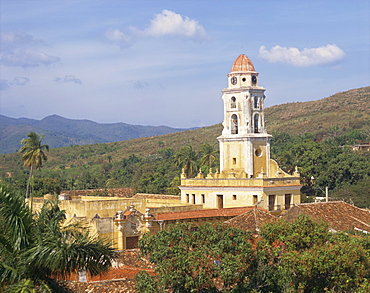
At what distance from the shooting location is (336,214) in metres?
39.3

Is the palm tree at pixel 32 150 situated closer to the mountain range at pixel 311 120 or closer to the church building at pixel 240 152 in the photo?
the church building at pixel 240 152

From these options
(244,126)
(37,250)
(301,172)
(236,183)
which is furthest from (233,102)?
(37,250)

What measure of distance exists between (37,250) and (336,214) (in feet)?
86.4

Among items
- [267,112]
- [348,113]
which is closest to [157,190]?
[348,113]

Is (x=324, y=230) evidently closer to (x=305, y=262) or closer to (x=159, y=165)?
A: (x=305, y=262)

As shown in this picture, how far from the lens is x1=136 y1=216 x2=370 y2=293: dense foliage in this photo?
21.9 metres

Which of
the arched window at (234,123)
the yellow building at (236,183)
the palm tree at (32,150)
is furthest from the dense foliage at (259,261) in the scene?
the palm tree at (32,150)

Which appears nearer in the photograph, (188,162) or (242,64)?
(242,64)

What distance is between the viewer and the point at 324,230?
84.8ft

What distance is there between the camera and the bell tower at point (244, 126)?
47.2m

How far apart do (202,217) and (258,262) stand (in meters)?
15.1

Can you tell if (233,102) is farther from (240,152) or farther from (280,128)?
(280,128)

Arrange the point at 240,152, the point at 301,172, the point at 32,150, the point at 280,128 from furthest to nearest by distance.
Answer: the point at 280,128 → the point at 301,172 → the point at 32,150 → the point at 240,152

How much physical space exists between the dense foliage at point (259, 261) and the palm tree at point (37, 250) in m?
5.17
